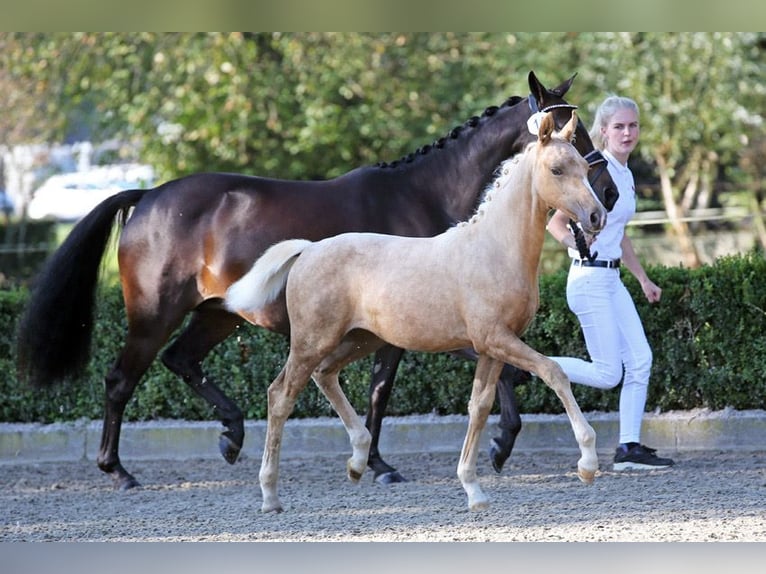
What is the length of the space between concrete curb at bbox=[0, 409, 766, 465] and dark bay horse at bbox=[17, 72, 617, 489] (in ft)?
2.80

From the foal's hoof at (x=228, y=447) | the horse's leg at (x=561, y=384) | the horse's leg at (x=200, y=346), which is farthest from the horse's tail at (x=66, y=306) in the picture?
the horse's leg at (x=561, y=384)

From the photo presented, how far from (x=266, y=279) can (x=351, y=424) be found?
0.78m

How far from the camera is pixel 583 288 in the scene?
6398 millimetres

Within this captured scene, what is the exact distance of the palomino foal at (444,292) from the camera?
4.91 metres

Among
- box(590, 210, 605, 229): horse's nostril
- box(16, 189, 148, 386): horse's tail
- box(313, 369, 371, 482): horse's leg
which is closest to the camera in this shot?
box(590, 210, 605, 229): horse's nostril

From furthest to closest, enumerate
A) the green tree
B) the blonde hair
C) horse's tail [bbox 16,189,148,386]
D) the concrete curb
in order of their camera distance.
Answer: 1. the green tree
2. the concrete curb
3. horse's tail [bbox 16,189,148,386]
4. the blonde hair

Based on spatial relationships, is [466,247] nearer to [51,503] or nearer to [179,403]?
[51,503]

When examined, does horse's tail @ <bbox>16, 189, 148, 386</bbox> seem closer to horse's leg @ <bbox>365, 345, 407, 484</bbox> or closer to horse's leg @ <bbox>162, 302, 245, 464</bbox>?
horse's leg @ <bbox>162, 302, 245, 464</bbox>

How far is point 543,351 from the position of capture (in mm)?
7801

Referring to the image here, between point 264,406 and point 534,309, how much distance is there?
10.8 feet

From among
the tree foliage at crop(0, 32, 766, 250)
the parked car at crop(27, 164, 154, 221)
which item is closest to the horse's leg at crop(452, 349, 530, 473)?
the tree foliage at crop(0, 32, 766, 250)

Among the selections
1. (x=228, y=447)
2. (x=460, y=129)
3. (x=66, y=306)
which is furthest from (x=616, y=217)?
(x=66, y=306)

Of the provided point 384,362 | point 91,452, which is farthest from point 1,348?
point 384,362

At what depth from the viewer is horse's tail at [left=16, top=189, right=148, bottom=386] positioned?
719 cm
